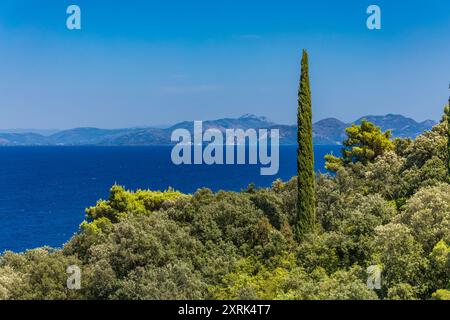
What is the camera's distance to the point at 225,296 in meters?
21.7

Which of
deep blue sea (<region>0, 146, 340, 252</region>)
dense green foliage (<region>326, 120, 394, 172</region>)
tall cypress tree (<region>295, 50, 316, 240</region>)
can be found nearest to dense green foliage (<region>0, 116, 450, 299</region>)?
tall cypress tree (<region>295, 50, 316, 240</region>)

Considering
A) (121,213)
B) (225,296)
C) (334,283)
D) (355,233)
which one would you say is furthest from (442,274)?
(121,213)

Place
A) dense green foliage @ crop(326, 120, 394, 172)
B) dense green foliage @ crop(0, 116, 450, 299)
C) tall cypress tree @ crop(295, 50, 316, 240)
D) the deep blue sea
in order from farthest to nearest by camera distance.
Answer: the deep blue sea < dense green foliage @ crop(326, 120, 394, 172) < tall cypress tree @ crop(295, 50, 316, 240) < dense green foliage @ crop(0, 116, 450, 299)

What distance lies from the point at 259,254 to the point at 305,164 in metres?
7.50

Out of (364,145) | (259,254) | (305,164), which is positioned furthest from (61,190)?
(259,254)

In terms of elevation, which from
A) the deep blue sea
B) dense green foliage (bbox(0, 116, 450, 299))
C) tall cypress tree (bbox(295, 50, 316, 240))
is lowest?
the deep blue sea

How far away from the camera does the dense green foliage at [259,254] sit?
19.5 m

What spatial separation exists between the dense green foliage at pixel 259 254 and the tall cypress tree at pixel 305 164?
0.81 meters

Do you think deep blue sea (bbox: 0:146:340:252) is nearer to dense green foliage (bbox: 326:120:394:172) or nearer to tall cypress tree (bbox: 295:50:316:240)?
dense green foliage (bbox: 326:120:394:172)

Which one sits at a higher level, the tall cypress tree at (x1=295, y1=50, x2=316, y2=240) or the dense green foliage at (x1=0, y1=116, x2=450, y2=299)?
the tall cypress tree at (x1=295, y1=50, x2=316, y2=240)

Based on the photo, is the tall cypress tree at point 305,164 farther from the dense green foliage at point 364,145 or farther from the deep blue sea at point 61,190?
the deep blue sea at point 61,190

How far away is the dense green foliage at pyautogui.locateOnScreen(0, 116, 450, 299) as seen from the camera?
1952cm

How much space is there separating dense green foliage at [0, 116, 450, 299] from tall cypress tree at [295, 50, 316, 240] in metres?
0.81

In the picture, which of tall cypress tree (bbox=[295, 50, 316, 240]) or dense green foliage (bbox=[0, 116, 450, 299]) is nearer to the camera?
dense green foliage (bbox=[0, 116, 450, 299])
